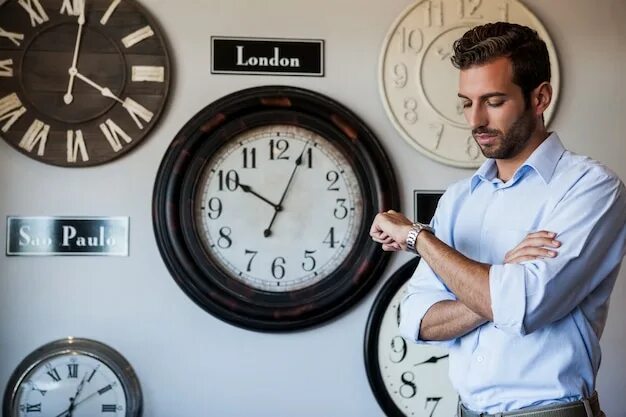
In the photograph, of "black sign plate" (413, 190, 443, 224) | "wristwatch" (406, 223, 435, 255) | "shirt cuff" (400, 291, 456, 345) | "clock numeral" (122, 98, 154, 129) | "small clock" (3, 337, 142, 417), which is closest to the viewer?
"wristwatch" (406, 223, 435, 255)

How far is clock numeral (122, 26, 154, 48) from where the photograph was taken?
8.94 ft

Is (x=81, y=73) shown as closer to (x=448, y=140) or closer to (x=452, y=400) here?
(x=448, y=140)

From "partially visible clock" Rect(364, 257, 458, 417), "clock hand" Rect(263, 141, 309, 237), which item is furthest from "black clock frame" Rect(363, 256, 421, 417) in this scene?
"clock hand" Rect(263, 141, 309, 237)

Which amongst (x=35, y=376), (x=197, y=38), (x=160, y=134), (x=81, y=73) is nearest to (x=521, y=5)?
(x=197, y=38)

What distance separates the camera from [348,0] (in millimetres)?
2861

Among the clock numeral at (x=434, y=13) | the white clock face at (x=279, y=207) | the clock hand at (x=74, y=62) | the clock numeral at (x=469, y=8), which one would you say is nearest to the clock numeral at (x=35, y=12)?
the clock hand at (x=74, y=62)

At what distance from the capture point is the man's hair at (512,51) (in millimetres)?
1631

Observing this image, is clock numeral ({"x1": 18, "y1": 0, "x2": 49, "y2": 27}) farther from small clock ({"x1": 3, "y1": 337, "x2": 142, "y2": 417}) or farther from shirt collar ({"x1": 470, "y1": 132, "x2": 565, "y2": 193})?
shirt collar ({"x1": 470, "y1": 132, "x2": 565, "y2": 193})

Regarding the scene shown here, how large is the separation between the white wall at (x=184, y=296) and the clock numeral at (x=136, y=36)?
88mm

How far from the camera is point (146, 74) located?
273 cm

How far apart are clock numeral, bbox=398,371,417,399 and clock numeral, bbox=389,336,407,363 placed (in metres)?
0.06

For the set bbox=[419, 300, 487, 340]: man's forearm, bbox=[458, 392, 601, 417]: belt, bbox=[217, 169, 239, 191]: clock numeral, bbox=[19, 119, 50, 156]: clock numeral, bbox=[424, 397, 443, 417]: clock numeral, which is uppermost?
bbox=[19, 119, 50, 156]: clock numeral

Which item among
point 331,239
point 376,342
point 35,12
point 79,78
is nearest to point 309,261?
point 331,239

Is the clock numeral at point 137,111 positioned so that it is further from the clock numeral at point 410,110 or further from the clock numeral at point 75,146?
the clock numeral at point 410,110
